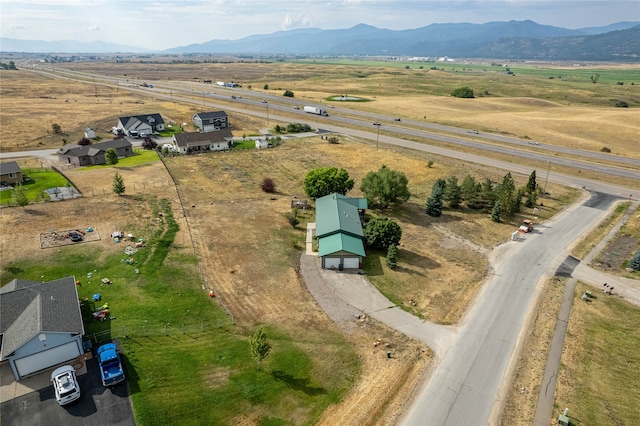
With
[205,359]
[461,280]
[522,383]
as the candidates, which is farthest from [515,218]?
[205,359]

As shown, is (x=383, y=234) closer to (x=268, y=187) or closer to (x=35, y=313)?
(x=268, y=187)

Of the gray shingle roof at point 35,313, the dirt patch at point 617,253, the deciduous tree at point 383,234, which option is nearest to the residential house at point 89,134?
the gray shingle roof at point 35,313

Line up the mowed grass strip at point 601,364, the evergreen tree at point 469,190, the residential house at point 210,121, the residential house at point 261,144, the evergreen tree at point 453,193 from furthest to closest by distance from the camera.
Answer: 1. the residential house at point 210,121
2. the residential house at point 261,144
3. the evergreen tree at point 469,190
4. the evergreen tree at point 453,193
5. the mowed grass strip at point 601,364

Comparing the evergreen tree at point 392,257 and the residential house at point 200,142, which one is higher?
the residential house at point 200,142

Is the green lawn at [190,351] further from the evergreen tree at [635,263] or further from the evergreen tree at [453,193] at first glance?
the evergreen tree at [635,263]

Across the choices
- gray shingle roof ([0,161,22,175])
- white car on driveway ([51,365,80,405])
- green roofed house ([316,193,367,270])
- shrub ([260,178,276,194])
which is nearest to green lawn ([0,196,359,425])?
white car on driveway ([51,365,80,405])

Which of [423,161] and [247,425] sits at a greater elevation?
[423,161]

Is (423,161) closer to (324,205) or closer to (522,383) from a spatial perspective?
(324,205)
